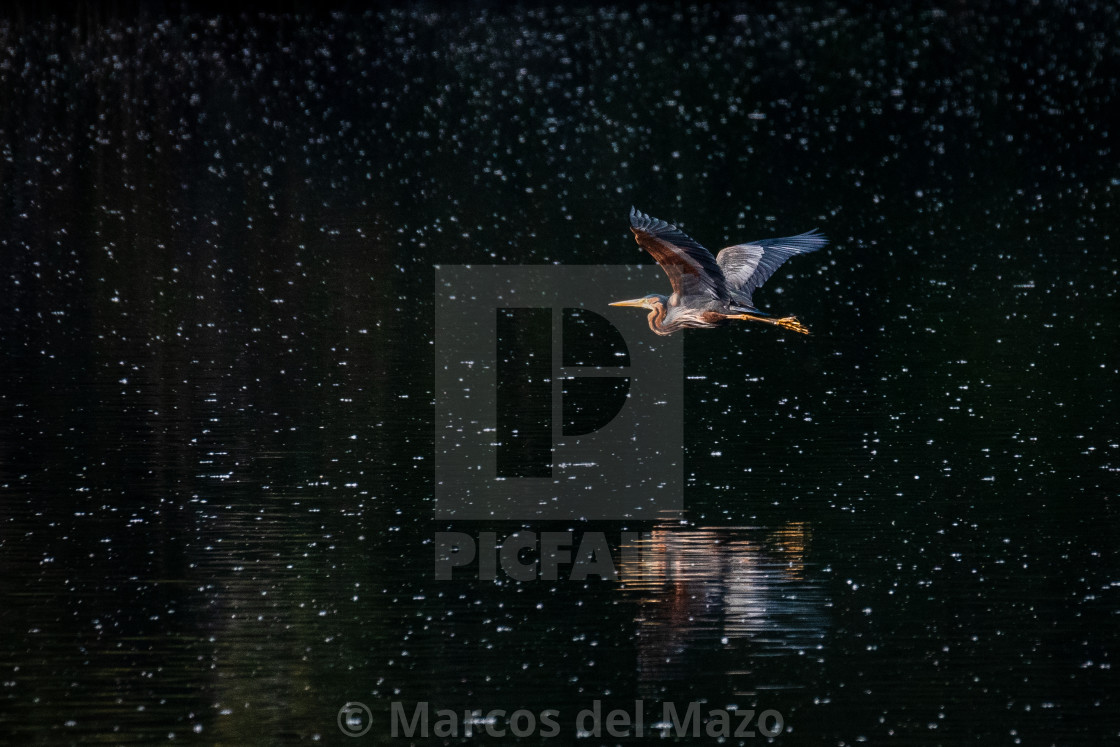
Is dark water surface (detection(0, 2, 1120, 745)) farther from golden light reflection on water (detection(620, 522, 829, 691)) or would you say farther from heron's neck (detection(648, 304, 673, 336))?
→ heron's neck (detection(648, 304, 673, 336))

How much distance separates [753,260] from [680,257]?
1035 mm

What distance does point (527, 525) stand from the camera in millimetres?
11086

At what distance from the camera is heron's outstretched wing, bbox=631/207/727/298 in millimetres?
10148

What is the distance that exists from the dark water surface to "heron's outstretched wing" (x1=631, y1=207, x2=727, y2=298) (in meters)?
1.42

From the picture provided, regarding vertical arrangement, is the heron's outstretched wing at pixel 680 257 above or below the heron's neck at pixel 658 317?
above

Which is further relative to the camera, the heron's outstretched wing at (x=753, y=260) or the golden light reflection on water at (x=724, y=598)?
the heron's outstretched wing at (x=753, y=260)

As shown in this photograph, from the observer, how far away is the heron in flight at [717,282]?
10961mm

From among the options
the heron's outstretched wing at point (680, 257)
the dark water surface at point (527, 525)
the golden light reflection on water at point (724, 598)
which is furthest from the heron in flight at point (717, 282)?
the golden light reflection on water at point (724, 598)

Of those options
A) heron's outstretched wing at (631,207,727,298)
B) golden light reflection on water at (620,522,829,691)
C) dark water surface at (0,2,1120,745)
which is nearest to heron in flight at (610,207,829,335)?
heron's outstretched wing at (631,207,727,298)

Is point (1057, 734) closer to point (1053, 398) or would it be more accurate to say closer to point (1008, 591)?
point (1008, 591)

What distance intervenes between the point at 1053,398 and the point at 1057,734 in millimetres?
6246

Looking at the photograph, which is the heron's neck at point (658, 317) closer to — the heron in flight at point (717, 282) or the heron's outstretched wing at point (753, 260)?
the heron in flight at point (717, 282)

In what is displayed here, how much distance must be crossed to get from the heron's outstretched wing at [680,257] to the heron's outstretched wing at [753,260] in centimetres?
28

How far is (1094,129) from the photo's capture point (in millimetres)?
30312
